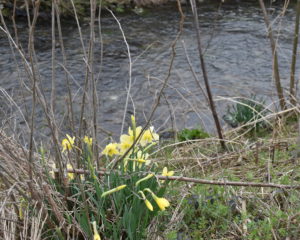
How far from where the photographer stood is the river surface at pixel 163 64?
5641 millimetres

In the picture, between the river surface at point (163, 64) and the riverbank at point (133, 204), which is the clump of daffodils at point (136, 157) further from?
the river surface at point (163, 64)

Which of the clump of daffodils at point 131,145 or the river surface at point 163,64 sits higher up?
the clump of daffodils at point 131,145

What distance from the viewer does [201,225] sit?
7.88 feet

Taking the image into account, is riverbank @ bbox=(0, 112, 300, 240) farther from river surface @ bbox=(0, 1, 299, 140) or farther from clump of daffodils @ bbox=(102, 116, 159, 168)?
river surface @ bbox=(0, 1, 299, 140)

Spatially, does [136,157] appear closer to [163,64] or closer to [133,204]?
[133,204]

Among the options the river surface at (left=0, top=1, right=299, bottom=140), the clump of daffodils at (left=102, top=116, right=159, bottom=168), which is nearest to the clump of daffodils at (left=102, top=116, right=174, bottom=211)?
the clump of daffodils at (left=102, top=116, right=159, bottom=168)

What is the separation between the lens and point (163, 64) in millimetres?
6891

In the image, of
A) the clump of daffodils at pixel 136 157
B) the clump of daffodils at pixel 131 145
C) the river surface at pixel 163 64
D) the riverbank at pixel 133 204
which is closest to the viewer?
the riverbank at pixel 133 204

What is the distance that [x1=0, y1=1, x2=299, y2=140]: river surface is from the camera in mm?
5641

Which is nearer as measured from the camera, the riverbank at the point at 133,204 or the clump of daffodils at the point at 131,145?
the riverbank at the point at 133,204

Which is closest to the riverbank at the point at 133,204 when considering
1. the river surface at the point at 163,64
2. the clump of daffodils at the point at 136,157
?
the clump of daffodils at the point at 136,157

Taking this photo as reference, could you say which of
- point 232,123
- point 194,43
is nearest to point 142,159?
point 232,123

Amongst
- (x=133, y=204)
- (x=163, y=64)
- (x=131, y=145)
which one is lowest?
(x=163, y=64)

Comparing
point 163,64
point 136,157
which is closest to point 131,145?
point 136,157
